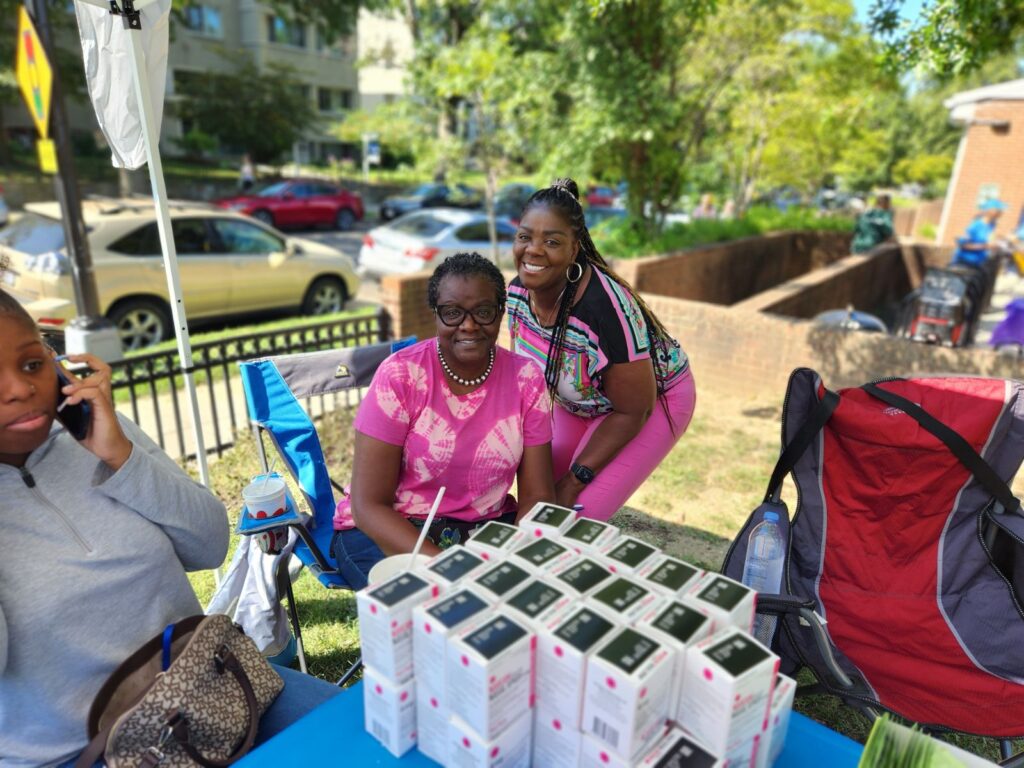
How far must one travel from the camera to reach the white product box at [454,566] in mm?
1317

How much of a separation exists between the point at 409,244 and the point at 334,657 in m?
7.92

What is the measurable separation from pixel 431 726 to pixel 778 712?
2.18ft

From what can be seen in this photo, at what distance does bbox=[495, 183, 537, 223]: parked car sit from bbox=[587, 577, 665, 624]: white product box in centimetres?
1600

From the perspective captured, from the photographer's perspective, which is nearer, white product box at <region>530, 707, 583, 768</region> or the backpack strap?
white product box at <region>530, 707, 583, 768</region>

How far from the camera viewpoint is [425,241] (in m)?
10.1

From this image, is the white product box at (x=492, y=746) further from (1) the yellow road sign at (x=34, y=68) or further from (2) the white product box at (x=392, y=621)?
(1) the yellow road sign at (x=34, y=68)

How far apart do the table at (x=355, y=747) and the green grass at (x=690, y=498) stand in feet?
4.56

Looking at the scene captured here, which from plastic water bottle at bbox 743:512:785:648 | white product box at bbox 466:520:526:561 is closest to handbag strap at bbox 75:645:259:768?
white product box at bbox 466:520:526:561

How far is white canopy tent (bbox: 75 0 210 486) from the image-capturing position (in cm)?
242

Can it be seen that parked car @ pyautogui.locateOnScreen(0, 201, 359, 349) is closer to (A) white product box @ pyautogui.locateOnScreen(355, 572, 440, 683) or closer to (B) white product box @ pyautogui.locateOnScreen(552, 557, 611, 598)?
(A) white product box @ pyautogui.locateOnScreen(355, 572, 440, 683)

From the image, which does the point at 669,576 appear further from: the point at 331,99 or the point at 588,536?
the point at 331,99

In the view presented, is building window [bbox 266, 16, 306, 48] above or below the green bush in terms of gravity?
above

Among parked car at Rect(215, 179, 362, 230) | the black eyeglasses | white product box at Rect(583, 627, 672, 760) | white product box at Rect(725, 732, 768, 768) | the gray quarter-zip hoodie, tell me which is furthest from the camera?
parked car at Rect(215, 179, 362, 230)

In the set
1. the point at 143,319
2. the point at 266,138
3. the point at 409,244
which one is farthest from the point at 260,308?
the point at 266,138
